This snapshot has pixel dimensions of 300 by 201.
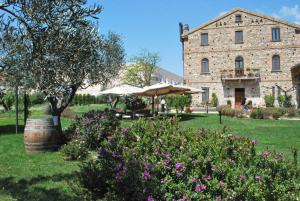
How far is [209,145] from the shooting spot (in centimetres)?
541

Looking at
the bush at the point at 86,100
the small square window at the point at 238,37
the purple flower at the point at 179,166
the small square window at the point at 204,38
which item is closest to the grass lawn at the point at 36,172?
the purple flower at the point at 179,166

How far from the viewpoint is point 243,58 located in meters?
37.2

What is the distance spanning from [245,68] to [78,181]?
33.4m

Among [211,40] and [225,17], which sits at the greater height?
[225,17]

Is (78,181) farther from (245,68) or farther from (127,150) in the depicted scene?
(245,68)

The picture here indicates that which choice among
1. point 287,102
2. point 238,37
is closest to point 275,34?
point 238,37

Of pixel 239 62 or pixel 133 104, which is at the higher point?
pixel 239 62

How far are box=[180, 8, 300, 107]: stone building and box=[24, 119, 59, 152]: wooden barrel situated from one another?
2904 centimetres

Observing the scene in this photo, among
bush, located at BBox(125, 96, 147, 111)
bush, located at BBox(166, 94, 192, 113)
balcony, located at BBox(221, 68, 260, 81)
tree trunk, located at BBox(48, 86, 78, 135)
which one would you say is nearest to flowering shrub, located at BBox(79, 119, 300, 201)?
tree trunk, located at BBox(48, 86, 78, 135)

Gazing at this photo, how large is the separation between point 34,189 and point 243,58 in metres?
33.6

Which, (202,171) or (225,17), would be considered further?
(225,17)

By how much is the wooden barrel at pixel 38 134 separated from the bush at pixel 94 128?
861 millimetres

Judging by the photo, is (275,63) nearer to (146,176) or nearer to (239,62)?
(239,62)

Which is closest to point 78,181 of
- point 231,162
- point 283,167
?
point 231,162
